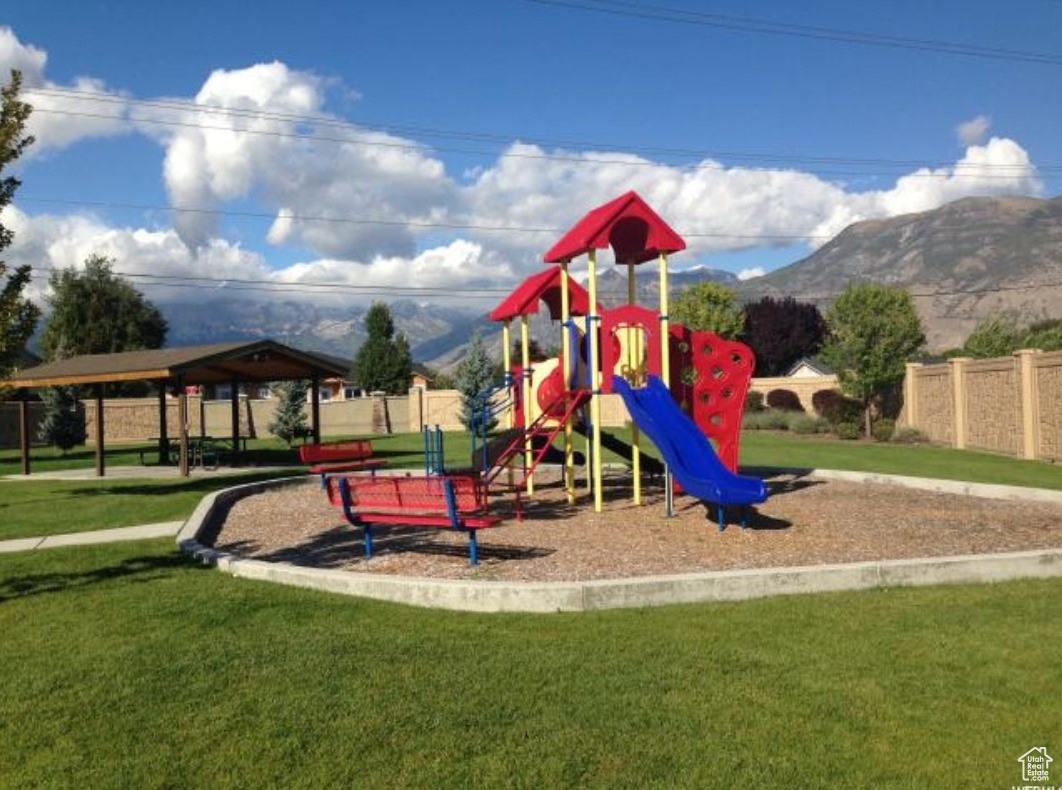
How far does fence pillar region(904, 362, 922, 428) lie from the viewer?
2992cm

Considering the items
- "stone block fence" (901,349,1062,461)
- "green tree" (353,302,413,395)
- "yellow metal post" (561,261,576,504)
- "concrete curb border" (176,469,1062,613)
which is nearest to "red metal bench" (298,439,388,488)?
"yellow metal post" (561,261,576,504)

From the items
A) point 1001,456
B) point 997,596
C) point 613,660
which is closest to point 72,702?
point 613,660

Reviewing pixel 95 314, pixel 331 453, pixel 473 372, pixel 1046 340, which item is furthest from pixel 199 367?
pixel 1046 340

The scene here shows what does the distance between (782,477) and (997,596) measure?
8784mm

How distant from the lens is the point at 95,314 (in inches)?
2144

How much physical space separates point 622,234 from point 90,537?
819 centimetres

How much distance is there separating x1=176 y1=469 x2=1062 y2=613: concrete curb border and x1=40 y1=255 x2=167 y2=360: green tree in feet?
169

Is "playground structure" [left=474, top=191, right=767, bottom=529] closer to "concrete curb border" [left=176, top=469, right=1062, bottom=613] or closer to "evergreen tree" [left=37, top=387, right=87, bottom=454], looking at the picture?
"concrete curb border" [left=176, top=469, right=1062, bottom=613]

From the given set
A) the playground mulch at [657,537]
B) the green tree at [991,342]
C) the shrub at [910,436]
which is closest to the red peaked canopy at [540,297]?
the playground mulch at [657,537]

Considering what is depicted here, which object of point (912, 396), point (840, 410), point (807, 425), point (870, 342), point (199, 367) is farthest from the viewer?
point (840, 410)

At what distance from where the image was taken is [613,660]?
5258 mm

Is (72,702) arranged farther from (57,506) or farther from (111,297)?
(111,297)

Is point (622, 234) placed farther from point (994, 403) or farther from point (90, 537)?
point (994, 403)

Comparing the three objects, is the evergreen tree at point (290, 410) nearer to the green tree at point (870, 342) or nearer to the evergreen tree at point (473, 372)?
the evergreen tree at point (473, 372)
